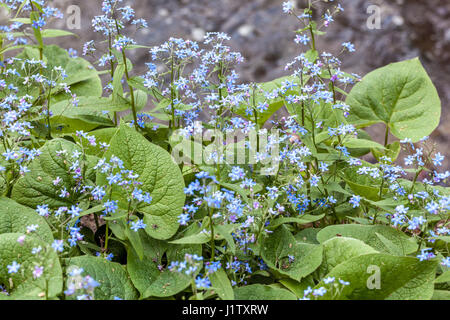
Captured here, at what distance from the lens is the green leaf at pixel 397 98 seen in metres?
2.44

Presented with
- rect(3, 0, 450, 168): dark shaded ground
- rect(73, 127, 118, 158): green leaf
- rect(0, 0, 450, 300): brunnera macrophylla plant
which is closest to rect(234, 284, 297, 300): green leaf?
rect(0, 0, 450, 300): brunnera macrophylla plant

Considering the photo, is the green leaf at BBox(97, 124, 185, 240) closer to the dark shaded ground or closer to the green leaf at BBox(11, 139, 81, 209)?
the green leaf at BBox(11, 139, 81, 209)

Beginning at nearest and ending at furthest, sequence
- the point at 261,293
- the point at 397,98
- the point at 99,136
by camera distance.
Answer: the point at 261,293 → the point at 99,136 → the point at 397,98

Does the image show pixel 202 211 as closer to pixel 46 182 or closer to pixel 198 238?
pixel 198 238

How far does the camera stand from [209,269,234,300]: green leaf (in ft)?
4.66

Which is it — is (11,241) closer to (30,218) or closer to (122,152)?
(30,218)

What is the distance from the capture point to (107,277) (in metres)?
1.59

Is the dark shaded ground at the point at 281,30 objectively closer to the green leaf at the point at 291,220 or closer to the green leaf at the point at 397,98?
the green leaf at the point at 397,98

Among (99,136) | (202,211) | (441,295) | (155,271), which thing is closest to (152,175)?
(202,211)

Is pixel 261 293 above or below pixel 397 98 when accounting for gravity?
below

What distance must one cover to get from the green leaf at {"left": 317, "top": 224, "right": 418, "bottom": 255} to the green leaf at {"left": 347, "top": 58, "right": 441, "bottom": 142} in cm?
77

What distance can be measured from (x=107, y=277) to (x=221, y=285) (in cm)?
36

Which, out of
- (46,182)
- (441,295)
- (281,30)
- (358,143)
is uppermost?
(281,30)
